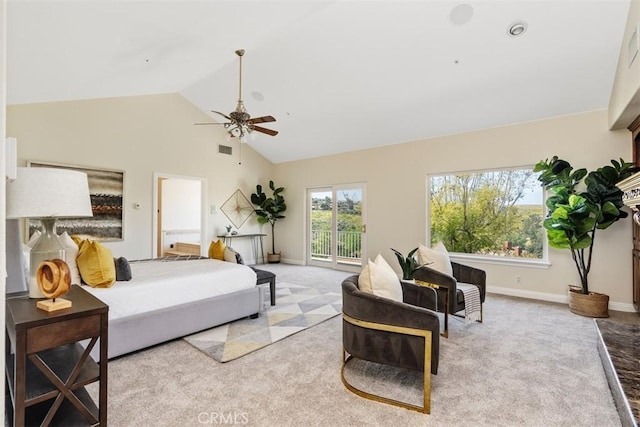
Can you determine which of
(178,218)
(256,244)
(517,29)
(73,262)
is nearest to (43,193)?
(73,262)

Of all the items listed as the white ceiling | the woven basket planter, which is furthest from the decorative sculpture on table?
the woven basket planter

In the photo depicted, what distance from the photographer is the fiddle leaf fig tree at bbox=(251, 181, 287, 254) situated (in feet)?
25.3

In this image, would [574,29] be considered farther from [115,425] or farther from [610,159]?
[115,425]

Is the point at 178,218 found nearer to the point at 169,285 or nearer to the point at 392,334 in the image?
the point at 169,285

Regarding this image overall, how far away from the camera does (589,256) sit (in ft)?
12.7

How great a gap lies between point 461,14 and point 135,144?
18.0 ft

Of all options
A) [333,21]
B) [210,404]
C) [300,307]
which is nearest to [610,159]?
[333,21]

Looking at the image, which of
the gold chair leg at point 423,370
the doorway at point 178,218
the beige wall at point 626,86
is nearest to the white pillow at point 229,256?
the gold chair leg at point 423,370

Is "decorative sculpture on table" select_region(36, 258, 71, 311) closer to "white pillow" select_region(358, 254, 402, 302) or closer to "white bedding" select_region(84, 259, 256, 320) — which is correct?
"white bedding" select_region(84, 259, 256, 320)

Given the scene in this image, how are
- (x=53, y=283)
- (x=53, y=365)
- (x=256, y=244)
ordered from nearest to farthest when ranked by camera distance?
1. (x=53, y=283)
2. (x=53, y=365)
3. (x=256, y=244)

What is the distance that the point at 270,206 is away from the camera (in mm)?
7730

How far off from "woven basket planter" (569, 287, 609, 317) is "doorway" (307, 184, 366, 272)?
3548mm

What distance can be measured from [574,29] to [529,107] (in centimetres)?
131

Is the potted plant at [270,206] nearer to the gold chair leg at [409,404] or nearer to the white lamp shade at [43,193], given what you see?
the gold chair leg at [409,404]
